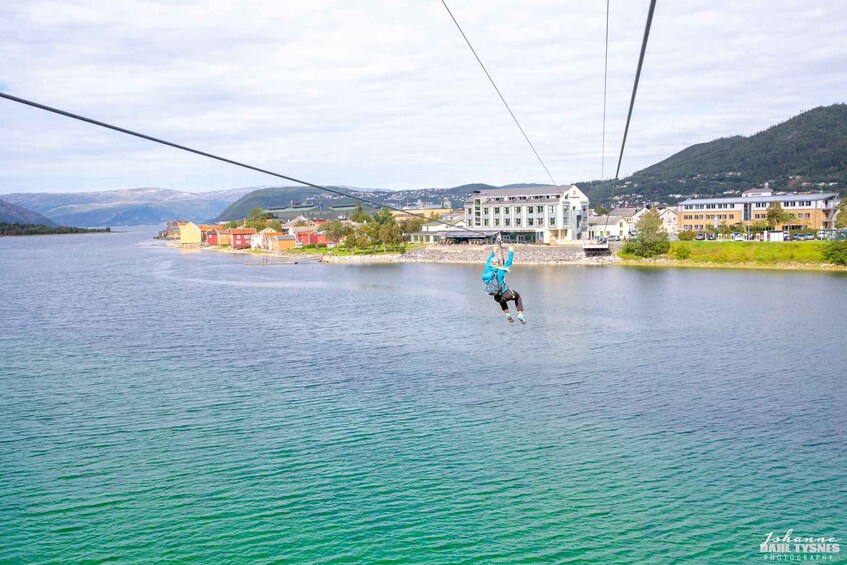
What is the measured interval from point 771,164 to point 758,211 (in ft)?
319

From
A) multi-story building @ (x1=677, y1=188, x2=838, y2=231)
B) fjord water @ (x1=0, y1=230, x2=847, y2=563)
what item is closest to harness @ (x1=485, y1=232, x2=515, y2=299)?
fjord water @ (x1=0, y1=230, x2=847, y2=563)

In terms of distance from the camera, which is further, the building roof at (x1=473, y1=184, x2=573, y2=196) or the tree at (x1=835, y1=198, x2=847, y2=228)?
the building roof at (x1=473, y1=184, x2=573, y2=196)

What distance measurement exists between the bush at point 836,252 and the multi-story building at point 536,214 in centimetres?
2789

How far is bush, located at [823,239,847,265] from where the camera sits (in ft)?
175

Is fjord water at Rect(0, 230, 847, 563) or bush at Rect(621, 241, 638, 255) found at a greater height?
bush at Rect(621, 241, 638, 255)

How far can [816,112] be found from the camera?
566ft

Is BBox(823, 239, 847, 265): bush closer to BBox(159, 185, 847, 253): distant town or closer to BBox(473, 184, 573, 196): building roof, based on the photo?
BBox(159, 185, 847, 253): distant town

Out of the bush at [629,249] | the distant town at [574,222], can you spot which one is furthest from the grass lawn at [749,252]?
the distant town at [574,222]

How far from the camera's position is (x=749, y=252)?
196ft

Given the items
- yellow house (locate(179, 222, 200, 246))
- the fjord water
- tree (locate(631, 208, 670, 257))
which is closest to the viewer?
the fjord water

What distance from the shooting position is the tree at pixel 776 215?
66625mm

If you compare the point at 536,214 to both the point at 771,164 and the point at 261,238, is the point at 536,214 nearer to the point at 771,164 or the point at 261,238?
the point at 261,238

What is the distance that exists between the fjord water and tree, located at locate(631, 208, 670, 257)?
27.0 m

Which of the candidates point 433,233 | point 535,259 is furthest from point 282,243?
point 535,259
